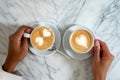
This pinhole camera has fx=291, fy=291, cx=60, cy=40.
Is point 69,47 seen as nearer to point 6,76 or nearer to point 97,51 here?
point 97,51

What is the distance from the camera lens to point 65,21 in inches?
44.5

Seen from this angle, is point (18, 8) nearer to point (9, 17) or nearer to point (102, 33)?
point (9, 17)

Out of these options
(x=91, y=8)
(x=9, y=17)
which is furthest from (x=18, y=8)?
(x=91, y=8)

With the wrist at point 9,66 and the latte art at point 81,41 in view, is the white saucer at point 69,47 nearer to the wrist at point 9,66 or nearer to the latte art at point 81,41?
the latte art at point 81,41

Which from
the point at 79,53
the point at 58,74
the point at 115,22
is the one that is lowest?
the point at 58,74

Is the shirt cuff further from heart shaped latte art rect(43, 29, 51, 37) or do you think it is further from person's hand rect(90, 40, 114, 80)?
person's hand rect(90, 40, 114, 80)

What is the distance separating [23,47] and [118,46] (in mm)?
370

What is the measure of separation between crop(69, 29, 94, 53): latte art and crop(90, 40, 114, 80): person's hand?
3 cm

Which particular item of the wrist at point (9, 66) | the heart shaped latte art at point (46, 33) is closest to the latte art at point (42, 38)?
the heart shaped latte art at point (46, 33)

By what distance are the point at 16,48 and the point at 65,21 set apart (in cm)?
22

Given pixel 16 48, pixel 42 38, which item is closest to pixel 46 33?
pixel 42 38

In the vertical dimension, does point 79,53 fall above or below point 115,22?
below

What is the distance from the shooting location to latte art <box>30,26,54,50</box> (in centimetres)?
107

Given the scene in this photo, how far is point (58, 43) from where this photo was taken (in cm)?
112
